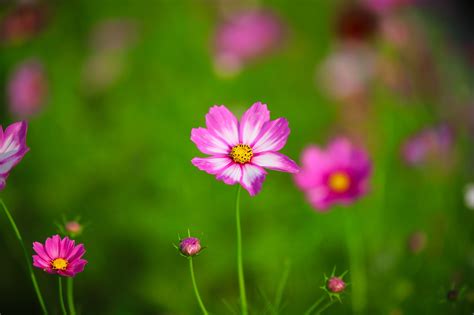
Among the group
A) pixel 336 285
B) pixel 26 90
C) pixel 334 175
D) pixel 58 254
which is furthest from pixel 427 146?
pixel 26 90

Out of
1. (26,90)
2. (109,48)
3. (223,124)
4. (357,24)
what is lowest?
(223,124)

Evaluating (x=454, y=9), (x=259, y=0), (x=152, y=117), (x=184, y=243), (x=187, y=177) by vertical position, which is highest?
(x=259, y=0)

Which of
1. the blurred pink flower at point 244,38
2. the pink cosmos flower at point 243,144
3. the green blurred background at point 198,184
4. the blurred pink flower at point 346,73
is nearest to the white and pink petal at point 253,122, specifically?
the pink cosmos flower at point 243,144

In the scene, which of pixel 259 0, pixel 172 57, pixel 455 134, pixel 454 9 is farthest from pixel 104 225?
pixel 454 9

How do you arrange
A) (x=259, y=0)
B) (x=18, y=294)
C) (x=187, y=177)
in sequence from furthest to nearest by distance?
(x=259, y=0)
(x=187, y=177)
(x=18, y=294)

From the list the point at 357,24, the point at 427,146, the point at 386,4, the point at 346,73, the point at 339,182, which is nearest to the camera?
the point at 339,182

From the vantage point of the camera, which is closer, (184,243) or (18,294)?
(184,243)

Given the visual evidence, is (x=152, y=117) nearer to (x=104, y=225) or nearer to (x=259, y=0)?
(x=104, y=225)

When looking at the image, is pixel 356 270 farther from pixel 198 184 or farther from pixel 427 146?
pixel 198 184
